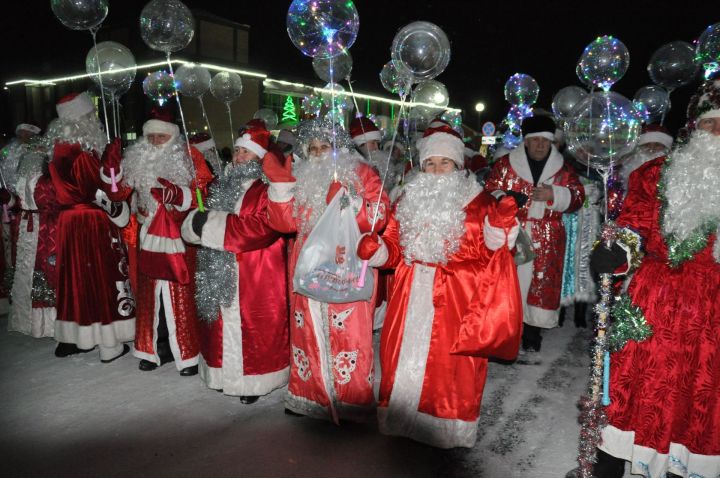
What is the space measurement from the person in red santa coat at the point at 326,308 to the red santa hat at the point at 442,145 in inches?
15.9

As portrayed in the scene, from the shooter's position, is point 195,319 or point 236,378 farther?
point 195,319

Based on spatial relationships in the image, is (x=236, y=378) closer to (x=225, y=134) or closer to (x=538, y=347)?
A: (x=538, y=347)

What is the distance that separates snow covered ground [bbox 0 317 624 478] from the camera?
2.93 m

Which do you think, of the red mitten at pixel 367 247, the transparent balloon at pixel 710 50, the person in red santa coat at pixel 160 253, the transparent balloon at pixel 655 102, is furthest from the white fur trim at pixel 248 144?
the transparent balloon at pixel 655 102

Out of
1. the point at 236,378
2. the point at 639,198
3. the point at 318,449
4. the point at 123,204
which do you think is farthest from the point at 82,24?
the point at 639,198

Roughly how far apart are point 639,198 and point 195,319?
347 cm

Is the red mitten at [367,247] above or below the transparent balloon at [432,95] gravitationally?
below

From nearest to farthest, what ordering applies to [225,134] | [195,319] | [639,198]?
[639,198]
[195,319]
[225,134]

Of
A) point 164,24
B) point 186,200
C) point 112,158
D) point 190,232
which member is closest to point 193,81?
point 164,24

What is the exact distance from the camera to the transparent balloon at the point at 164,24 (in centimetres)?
438

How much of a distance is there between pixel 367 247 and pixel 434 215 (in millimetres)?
511

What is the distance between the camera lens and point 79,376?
4.21 metres

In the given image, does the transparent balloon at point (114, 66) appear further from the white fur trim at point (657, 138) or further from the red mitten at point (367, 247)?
the white fur trim at point (657, 138)

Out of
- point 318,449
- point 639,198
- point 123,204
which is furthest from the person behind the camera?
point 123,204
